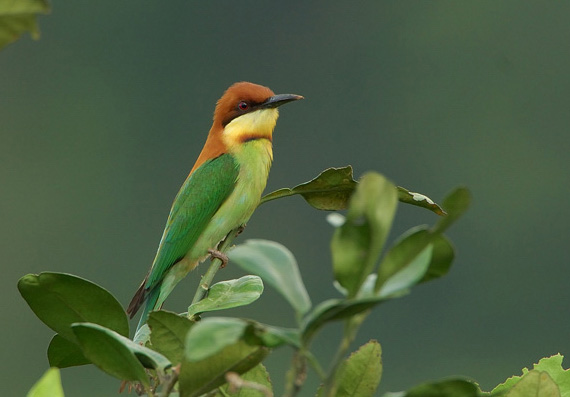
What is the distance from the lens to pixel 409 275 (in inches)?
14.8

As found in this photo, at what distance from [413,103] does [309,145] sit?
8.23 ft

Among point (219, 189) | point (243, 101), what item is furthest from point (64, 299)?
point (243, 101)

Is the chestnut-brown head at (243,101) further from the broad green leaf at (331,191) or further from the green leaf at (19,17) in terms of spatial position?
the green leaf at (19,17)

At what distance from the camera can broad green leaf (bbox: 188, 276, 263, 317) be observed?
62 centimetres

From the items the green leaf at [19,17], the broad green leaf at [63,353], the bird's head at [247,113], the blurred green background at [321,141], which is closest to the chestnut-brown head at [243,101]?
the bird's head at [247,113]

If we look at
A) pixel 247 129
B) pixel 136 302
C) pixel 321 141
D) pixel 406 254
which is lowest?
pixel 136 302

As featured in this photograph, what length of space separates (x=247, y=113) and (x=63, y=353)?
1.66m

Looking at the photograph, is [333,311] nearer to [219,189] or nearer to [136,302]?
[136,302]

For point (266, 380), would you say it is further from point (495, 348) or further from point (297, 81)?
point (297, 81)

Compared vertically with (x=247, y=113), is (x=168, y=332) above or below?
below

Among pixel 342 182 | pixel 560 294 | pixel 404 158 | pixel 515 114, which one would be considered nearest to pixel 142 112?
pixel 404 158

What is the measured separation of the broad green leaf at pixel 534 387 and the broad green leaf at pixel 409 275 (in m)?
0.15

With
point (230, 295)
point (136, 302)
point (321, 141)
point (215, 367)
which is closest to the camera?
point (215, 367)

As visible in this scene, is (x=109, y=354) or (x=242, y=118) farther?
(x=242, y=118)
